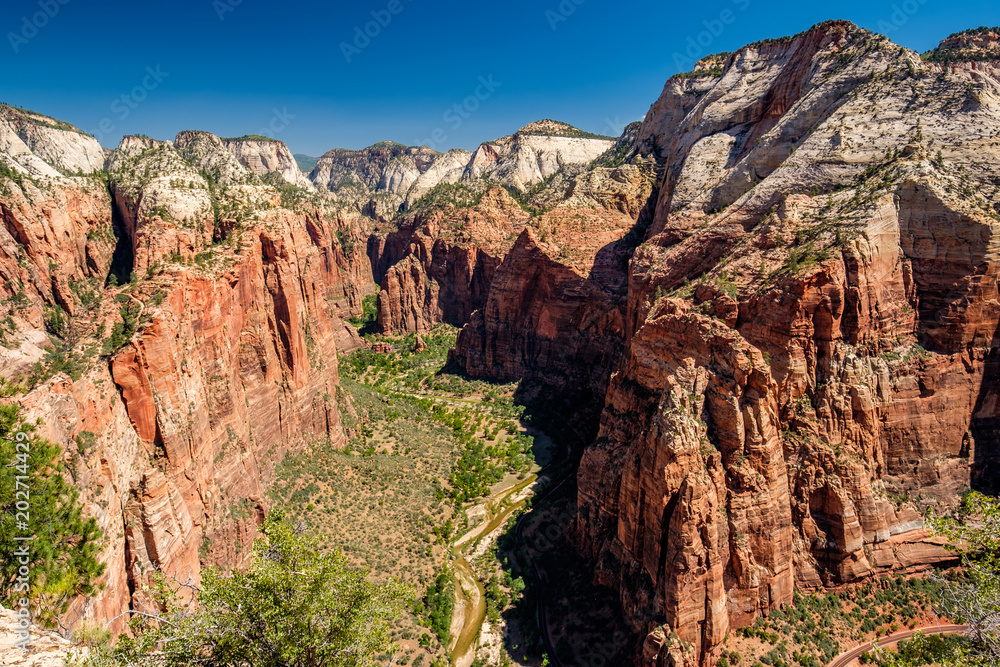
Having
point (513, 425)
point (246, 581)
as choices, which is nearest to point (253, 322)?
point (246, 581)

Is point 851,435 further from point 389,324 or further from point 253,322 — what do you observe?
point 389,324

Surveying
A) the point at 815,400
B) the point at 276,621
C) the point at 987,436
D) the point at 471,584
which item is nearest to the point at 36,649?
the point at 276,621

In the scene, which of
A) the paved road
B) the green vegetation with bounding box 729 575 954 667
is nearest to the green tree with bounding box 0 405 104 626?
the green vegetation with bounding box 729 575 954 667

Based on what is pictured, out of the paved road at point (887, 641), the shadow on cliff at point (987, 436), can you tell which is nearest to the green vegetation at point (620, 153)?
the shadow on cliff at point (987, 436)

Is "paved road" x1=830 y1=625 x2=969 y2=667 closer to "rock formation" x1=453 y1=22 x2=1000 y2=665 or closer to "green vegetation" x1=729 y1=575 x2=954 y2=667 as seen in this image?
"green vegetation" x1=729 y1=575 x2=954 y2=667

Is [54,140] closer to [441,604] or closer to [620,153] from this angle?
[441,604]

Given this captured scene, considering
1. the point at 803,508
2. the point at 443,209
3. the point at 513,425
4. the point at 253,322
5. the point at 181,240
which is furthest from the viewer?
the point at 443,209
